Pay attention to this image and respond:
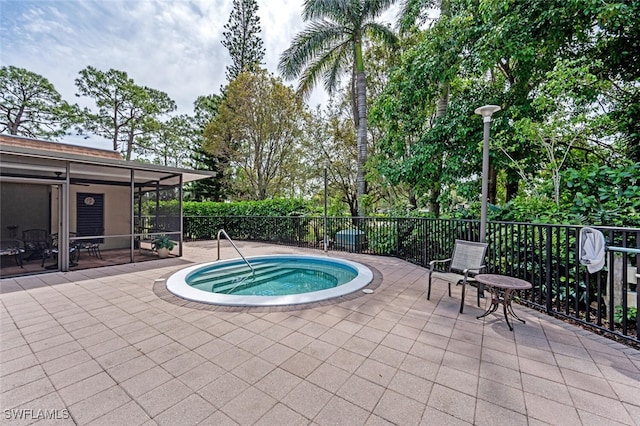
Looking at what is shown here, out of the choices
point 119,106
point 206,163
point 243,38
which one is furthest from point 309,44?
point 119,106

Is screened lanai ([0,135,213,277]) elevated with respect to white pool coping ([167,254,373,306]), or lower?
elevated

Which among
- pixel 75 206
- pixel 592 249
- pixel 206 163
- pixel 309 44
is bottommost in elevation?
pixel 592 249

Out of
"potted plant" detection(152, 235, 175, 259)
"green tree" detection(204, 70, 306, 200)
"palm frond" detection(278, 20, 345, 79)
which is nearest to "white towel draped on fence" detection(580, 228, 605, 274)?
"potted plant" detection(152, 235, 175, 259)

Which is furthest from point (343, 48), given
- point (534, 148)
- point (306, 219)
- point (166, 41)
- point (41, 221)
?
point (41, 221)

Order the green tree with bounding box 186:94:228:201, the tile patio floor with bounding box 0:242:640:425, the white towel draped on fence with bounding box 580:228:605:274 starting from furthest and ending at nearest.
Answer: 1. the green tree with bounding box 186:94:228:201
2. the white towel draped on fence with bounding box 580:228:605:274
3. the tile patio floor with bounding box 0:242:640:425

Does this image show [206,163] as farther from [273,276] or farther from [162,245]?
[273,276]

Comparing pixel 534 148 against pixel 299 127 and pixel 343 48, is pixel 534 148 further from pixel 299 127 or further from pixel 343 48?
pixel 299 127

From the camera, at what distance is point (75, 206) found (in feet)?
25.6

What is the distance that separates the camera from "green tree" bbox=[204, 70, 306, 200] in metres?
13.0

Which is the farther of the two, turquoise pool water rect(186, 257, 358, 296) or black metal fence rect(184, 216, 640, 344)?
turquoise pool water rect(186, 257, 358, 296)

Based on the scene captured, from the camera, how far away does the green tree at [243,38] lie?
16.8 meters

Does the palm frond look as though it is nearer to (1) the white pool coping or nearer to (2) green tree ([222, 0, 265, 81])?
(1) the white pool coping

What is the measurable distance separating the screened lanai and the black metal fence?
3311mm

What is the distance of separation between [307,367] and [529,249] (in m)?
3.69
